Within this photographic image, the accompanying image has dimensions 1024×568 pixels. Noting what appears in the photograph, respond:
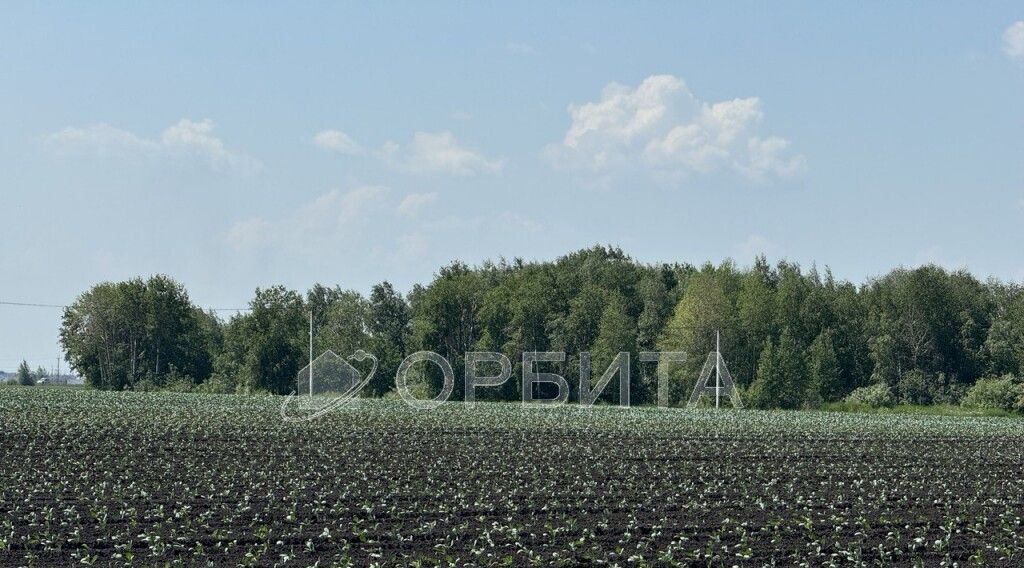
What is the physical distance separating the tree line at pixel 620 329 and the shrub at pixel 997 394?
2.48 m

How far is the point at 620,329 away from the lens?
80.9m

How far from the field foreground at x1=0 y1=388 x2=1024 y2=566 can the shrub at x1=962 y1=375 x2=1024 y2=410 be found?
2844cm

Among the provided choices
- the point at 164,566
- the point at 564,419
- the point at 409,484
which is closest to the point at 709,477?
the point at 409,484

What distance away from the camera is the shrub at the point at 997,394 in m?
65.4

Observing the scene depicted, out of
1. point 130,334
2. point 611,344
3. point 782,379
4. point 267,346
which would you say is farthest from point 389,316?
point 782,379

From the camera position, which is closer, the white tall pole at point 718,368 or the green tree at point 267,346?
the white tall pole at point 718,368

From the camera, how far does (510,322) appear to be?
88.8 meters

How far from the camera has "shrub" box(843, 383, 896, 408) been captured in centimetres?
6950

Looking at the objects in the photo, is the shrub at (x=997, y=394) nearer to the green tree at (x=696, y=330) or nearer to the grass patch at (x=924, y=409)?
the grass patch at (x=924, y=409)

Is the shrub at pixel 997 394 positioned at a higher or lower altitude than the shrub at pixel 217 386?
lower

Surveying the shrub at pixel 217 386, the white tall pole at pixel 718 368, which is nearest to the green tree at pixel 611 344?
the white tall pole at pixel 718 368

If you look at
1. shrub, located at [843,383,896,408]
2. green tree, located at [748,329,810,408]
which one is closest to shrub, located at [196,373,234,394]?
green tree, located at [748,329,810,408]

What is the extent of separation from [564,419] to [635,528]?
1192 inches

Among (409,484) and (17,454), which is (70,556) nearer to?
(409,484)
